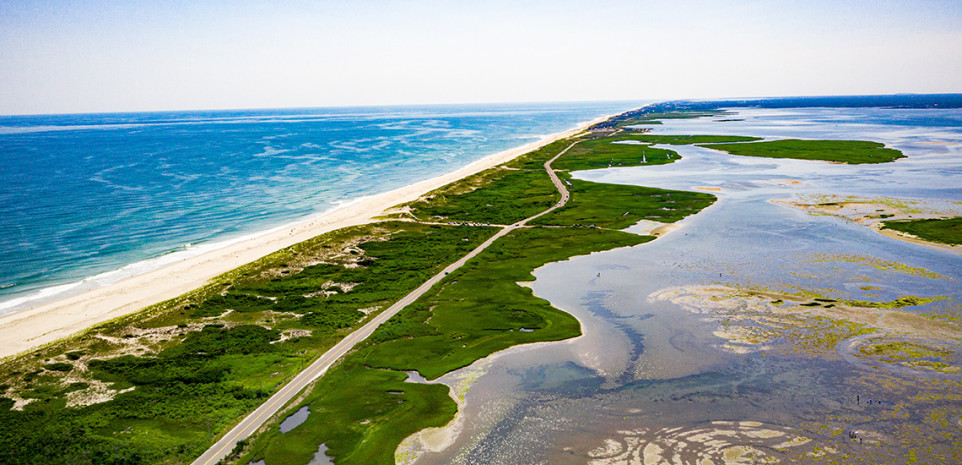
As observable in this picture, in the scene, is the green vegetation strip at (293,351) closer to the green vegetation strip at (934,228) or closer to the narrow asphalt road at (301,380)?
the narrow asphalt road at (301,380)

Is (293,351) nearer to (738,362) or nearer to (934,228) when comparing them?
(738,362)

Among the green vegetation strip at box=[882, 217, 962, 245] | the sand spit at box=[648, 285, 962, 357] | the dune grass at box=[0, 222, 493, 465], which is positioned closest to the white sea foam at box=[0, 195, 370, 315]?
the dune grass at box=[0, 222, 493, 465]

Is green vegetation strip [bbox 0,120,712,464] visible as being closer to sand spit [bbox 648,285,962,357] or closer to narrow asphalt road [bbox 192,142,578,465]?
narrow asphalt road [bbox 192,142,578,465]

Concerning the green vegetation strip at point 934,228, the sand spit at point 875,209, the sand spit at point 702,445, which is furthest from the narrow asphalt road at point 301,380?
the green vegetation strip at point 934,228

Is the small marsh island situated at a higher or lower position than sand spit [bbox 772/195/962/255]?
lower

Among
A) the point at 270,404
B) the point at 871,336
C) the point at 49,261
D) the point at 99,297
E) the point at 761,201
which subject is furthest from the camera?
the point at 761,201

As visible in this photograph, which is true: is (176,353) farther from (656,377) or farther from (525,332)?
(656,377)

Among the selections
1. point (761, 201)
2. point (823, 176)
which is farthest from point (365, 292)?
point (823, 176)
